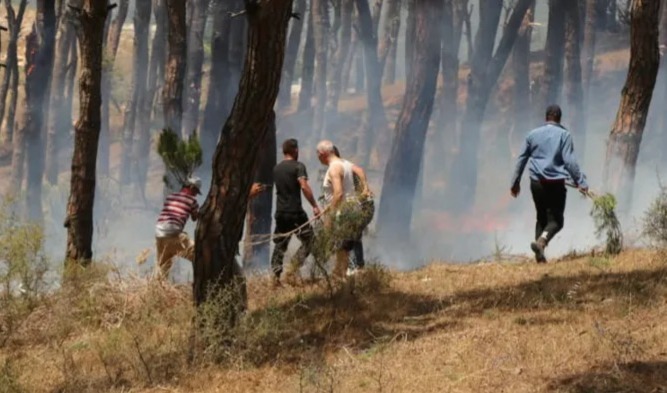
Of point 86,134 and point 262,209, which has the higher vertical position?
point 86,134

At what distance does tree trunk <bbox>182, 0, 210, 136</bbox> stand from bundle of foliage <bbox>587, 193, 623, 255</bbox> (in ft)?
73.7

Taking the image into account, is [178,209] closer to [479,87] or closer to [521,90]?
[479,87]

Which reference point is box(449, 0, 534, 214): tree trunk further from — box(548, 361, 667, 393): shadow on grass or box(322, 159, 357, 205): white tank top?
box(548, 361, 667, 393): shadow on grass

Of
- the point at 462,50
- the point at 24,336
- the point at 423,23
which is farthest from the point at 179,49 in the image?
the point at 462,50

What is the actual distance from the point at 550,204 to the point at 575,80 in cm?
2078

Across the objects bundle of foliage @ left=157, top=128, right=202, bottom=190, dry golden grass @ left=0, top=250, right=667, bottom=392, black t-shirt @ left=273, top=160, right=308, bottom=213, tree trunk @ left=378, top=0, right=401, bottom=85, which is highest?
tree trunk @ left=378, top=0, right=401, bottom=85

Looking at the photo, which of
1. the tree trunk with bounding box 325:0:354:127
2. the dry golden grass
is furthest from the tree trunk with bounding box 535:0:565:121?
the dry golden grass

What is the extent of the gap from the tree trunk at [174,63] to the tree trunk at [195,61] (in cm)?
1380

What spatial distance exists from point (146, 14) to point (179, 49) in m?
16.2

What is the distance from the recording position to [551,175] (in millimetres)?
11492

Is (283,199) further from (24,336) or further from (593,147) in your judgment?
(593,147)

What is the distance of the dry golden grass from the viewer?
7312 mm

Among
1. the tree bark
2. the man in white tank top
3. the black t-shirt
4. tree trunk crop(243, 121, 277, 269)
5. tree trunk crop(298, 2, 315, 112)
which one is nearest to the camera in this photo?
the man in white tank top

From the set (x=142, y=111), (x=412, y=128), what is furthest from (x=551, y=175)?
(x=142, y=111)
